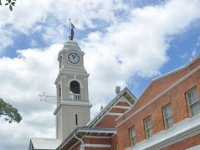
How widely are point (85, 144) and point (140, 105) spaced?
9.35m

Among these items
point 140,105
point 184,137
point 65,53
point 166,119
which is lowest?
point 184,137

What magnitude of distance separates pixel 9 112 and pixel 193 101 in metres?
10.9

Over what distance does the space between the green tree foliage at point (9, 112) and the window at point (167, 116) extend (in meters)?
8.99

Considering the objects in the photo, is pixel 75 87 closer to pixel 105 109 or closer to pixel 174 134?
pixel 105 109

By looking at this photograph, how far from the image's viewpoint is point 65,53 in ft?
197

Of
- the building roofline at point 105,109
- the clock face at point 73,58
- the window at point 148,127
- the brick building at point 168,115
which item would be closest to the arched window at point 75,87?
the clock face at point 73,58

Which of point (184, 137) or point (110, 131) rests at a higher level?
point (110, 131)

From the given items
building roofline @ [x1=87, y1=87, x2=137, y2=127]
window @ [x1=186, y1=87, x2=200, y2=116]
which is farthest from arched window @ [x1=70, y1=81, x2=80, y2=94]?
window @ [x1=186, y1=87, x2=200, y2=116]

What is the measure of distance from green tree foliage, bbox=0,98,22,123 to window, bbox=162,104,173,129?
899 cm

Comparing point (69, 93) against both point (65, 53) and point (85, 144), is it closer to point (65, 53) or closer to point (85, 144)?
point (65, 53)

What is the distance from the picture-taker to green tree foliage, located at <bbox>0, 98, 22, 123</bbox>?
25045 mm

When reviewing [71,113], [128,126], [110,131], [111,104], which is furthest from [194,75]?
[71,113]

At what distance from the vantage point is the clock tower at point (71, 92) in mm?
56469

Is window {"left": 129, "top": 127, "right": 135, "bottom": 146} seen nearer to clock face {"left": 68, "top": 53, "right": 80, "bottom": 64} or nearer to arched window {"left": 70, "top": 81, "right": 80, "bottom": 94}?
arched window {"left": 70, "top": 81, "right": 80, "bottom": 94}
